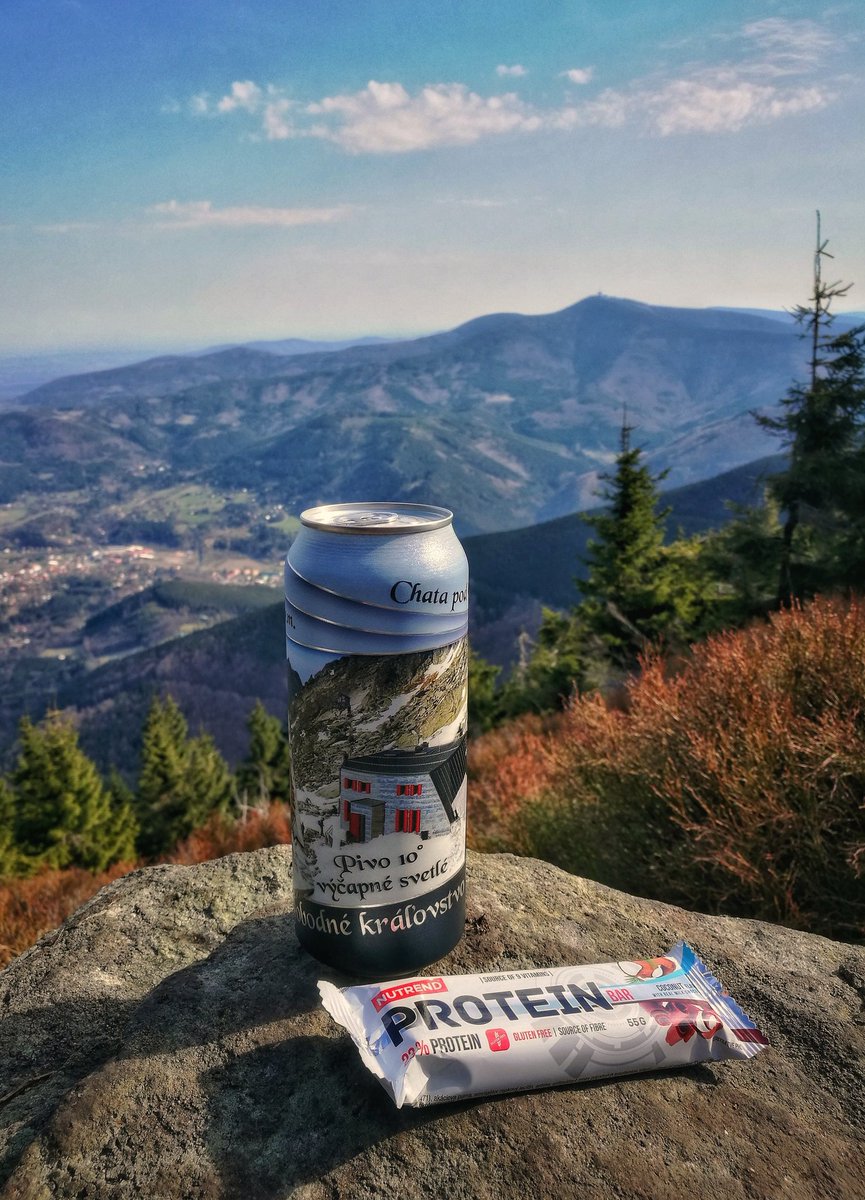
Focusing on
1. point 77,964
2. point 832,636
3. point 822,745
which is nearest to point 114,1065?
point 77,964

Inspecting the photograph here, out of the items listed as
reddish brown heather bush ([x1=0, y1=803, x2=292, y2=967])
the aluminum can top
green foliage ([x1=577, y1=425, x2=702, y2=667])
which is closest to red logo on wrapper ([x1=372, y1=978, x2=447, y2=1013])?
the aluminum can top

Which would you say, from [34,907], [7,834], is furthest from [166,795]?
[34,907]

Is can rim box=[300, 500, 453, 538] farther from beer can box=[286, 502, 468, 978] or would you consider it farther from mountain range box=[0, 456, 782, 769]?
mountain range box=[0, 456, 782, 769]

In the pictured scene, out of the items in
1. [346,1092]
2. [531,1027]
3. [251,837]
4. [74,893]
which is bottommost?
[74,893]

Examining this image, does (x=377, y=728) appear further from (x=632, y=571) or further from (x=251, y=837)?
(x=632, y=571)

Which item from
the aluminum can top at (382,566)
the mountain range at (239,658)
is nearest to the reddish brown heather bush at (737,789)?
the aluminum can top at (382,566)

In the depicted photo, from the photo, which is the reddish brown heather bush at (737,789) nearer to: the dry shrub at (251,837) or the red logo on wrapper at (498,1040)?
the red logo on wrapper at (498,1040)
